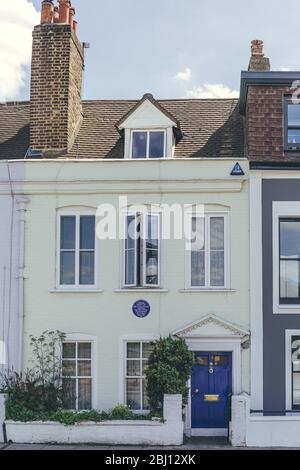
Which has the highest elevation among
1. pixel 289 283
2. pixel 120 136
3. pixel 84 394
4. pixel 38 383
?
pixel 120 136

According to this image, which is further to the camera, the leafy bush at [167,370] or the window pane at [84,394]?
the window pane at [84,394]

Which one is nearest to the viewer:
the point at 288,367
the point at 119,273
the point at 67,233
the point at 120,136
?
the point at 288,367

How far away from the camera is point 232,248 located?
16.8 meters

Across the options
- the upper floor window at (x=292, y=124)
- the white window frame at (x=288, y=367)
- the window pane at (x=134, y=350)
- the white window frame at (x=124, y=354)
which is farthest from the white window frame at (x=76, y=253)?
the upper floor window at (x=292, y=124)

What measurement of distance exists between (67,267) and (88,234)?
37.6 inches

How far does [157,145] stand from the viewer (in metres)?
18.1

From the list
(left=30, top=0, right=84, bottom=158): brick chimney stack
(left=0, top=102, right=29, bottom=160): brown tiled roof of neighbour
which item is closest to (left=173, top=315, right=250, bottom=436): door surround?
(left=30, top=0, right=84, bottom=158): brick chimney stack

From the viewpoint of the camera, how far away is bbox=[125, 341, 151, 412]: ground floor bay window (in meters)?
16.7

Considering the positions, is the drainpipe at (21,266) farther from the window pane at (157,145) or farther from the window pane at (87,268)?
the window pane at (157,145)

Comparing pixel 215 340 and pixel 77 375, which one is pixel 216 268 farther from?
pixel 77 375

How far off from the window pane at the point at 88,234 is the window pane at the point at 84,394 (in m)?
3.22

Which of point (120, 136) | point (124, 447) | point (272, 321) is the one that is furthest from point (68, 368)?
point (120, 136)

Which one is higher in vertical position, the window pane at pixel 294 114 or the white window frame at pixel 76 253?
the window pane at pixel 294 114

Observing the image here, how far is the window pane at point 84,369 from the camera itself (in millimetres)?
16875
